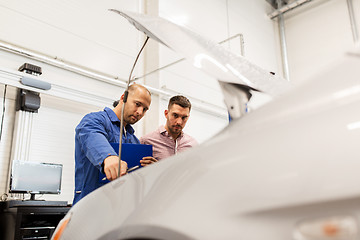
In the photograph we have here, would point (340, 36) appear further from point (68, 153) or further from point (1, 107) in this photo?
point (1, 107)

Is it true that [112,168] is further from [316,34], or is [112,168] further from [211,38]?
[316,34]

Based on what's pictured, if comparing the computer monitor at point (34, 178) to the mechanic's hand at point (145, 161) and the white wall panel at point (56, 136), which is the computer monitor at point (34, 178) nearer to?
the white wall panel at point (56, 136)

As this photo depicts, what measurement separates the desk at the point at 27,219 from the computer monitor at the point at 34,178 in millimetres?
240

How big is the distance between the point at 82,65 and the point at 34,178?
1.88m

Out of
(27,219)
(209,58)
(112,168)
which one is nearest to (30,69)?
(27,219)

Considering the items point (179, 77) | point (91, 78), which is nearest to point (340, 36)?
point (179, 77)

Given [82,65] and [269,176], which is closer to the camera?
[269,176]

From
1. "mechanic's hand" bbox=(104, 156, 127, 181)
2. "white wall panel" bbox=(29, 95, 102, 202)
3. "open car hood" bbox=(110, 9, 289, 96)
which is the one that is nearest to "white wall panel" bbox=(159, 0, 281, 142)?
"white wall panel" bbox=(29, 95, 102, 202)

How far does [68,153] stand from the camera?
4629 mm

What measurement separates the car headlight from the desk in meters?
3.41

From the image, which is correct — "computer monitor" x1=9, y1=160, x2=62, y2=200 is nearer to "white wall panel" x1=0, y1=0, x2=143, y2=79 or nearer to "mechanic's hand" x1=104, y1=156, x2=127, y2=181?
"white wall panel" x1=0, y1=0, x2=143, y2=79

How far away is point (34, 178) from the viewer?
12.4 feet

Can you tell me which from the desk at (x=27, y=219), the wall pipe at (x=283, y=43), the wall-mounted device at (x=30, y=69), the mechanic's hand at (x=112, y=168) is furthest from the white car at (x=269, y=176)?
the wall pipe at (x=283, y=43)

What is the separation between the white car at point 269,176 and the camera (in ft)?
1.57
